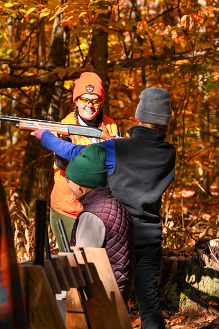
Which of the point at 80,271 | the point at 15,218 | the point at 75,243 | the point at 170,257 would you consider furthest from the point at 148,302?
the point at 15,218

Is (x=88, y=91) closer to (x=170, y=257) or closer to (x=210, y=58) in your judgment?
(x=170, y=257)

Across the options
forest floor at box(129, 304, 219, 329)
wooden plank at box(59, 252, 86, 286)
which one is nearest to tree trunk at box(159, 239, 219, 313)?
forest floor at box(129, 304, 219, 329)

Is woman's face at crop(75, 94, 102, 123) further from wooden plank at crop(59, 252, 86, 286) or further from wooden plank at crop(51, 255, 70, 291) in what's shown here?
wooden plank at crop(51, 255, 70, 291)

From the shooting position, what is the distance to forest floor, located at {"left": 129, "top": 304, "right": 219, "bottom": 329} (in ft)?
17.0

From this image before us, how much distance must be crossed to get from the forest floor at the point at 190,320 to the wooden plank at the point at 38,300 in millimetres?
3361

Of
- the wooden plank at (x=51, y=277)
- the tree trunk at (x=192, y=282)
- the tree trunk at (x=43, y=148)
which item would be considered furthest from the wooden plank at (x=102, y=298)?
the tree trunk at (x=43, y=148)

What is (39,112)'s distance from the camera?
9023 millimetres

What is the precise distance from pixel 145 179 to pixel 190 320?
87.1 inches

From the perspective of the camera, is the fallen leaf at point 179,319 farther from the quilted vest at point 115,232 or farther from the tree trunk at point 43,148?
the tree trunk at point 43,148

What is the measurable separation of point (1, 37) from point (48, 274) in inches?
208

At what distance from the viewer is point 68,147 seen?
13.6 ft

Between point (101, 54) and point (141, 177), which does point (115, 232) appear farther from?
point (101, 54)

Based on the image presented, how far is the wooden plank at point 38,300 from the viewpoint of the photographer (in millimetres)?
1953

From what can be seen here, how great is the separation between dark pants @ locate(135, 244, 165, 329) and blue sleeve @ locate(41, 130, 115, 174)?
628mm
